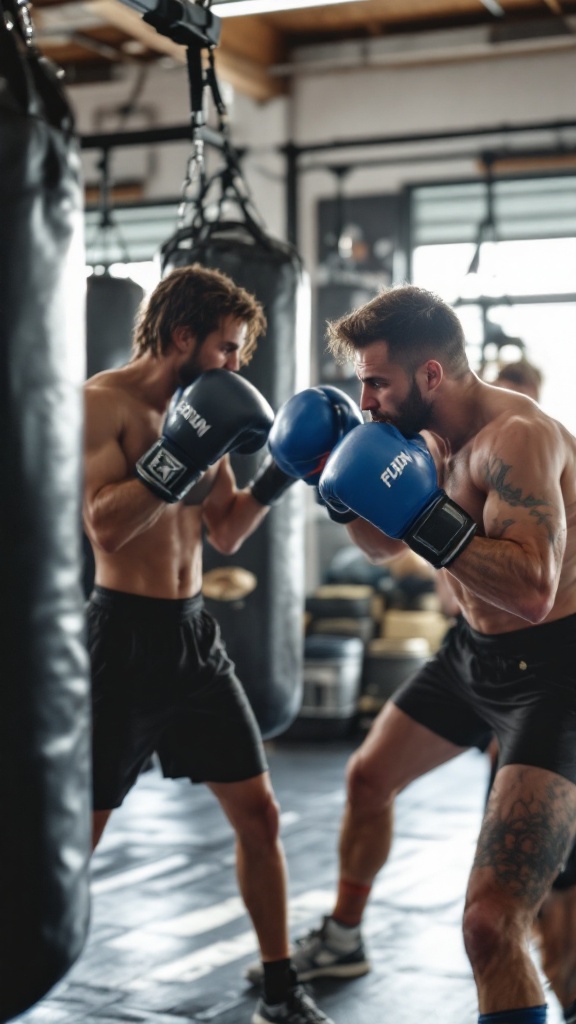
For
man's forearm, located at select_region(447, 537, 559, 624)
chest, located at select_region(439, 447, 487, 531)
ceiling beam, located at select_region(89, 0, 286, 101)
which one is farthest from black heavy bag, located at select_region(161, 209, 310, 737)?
ceiling beam, located at select_region(89, 0, 286, 101)

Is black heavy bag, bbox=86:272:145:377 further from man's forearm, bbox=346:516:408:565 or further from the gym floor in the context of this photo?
man's forearm, bbox=346:516:408:565

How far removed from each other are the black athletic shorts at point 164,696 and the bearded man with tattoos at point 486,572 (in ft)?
1.19

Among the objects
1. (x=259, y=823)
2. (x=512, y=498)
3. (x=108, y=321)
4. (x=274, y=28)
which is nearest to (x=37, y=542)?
(x=512, y=498)

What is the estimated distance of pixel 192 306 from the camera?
2408 millimetres

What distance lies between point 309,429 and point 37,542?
1.06 m

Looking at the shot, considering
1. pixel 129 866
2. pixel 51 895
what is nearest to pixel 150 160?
pixel 129 866

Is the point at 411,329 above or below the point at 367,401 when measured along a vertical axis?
above

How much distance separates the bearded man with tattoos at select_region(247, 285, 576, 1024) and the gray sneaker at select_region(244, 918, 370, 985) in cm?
57

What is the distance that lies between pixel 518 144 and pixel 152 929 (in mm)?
5166

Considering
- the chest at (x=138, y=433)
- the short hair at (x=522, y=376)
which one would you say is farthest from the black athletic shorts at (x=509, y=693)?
the short hair at (x=522, y=376)

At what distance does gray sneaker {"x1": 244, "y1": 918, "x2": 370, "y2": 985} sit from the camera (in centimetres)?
283

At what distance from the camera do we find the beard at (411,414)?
2182 mm

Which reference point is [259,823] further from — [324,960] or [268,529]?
[268,529]

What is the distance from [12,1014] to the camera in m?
1.40
